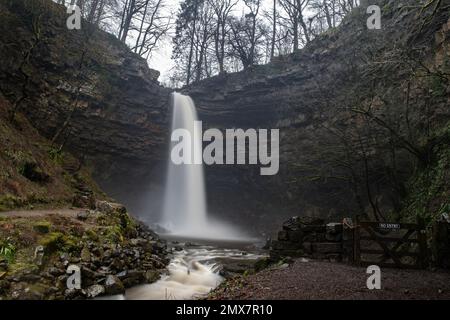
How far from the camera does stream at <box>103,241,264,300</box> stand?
8.80 m

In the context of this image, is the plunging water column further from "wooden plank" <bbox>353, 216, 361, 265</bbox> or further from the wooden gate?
the wooden gate

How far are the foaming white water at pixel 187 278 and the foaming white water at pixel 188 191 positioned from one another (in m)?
10.7

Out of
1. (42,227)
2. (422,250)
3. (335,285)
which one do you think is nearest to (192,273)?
(42,227)

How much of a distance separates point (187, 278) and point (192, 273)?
2.29 ft

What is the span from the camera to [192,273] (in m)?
11.6

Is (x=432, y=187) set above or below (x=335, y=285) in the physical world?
above

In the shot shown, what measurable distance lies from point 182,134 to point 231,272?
1658 cm

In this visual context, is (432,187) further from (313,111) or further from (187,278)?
(313,111)

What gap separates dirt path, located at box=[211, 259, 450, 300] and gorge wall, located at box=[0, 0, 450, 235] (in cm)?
697

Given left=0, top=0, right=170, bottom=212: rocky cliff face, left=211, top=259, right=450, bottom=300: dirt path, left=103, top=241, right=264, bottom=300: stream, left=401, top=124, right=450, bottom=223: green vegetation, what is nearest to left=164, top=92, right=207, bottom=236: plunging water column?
left=0, top=0, right=170, bottom=212: rocky cliff face

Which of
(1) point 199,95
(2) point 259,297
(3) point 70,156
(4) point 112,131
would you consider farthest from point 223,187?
(2) point 259,297

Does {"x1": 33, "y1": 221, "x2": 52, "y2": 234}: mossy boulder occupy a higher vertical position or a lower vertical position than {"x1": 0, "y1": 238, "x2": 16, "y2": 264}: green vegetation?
higher
